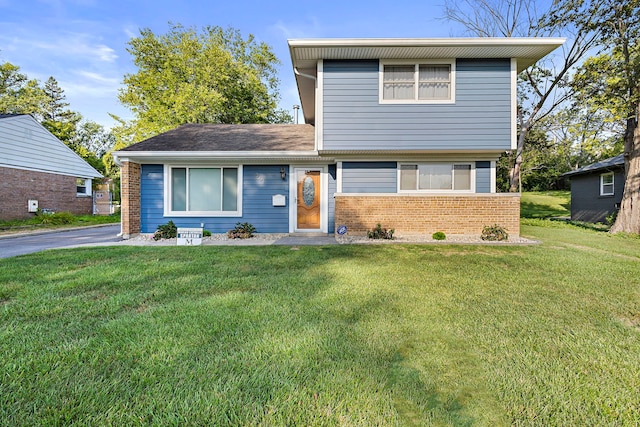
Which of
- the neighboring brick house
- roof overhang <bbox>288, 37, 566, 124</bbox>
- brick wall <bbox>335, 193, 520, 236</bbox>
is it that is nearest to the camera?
roof overhang <bbox>288, 37, 566, 124</bbox>

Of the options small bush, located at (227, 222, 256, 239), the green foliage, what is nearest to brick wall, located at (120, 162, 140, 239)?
small bush, located at (227, 222, 256, 239)

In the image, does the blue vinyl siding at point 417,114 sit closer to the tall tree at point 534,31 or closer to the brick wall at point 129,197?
the brick wall at point 129,197

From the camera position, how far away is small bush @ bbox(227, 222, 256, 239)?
862 centimetres

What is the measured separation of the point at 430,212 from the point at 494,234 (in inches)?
67.4

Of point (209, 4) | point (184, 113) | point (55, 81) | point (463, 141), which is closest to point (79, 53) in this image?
point (184, 113)

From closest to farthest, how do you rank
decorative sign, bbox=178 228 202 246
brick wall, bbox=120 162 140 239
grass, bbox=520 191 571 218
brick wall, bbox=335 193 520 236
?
decorative sign, bbox=178 228 202 246, brick wall, bbox=335 193 520 236, brick wall, bbox=120 162 140 239, grass, bbox=520 191 571 218

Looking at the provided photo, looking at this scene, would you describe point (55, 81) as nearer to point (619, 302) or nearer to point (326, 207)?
point (326, 207)

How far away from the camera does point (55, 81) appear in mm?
36656

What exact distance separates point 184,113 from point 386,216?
15.8 meters

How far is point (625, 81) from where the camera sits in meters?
9.51

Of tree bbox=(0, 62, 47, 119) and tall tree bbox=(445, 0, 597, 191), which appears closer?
tall tree bbox=(445, 0, 597, 191)

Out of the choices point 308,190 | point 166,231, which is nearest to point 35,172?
point 166,231

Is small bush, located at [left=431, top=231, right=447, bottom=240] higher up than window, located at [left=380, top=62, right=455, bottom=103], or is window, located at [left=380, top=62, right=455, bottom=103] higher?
window, located at [left=380, top=62, right=455, bottom=103]

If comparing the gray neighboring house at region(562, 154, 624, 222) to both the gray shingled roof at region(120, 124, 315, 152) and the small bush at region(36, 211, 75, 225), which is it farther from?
the small bush at region(36, 211, 75, 225)
